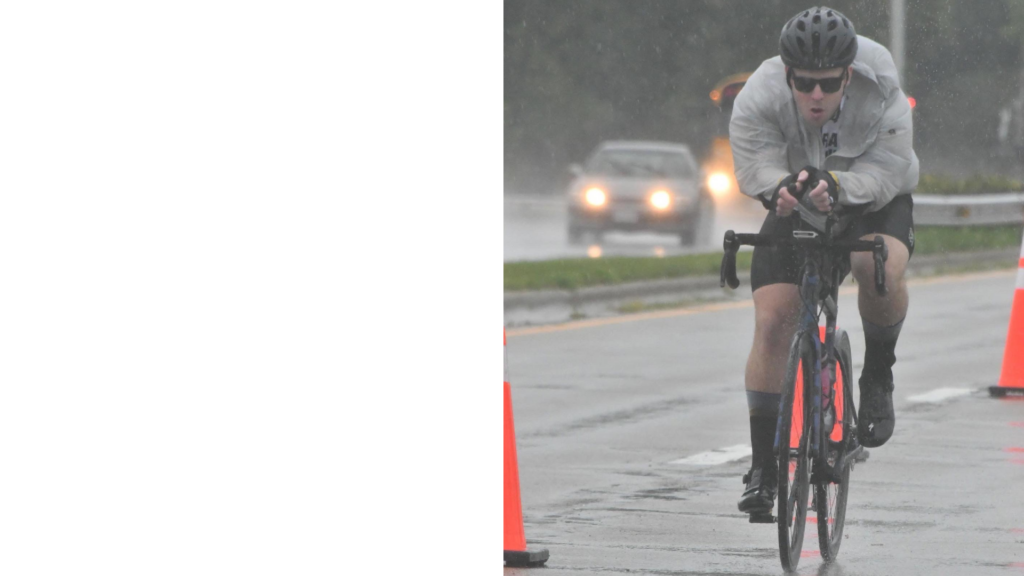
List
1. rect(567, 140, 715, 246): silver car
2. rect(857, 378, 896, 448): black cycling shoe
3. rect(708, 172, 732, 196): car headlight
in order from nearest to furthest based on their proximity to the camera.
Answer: rect(857, 378, 896, 448): black cycling shoe, rect(567, 140, 715, 246): silver car, rect(708, 172, 732, 196): car headlight

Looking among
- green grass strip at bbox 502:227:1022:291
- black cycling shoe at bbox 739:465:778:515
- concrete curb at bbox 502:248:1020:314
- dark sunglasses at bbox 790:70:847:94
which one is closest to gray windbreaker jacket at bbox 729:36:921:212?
dark sunglasses at bbox 790:70:847:94

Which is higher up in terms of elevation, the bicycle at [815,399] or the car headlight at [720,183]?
the car headlight at [720,183]

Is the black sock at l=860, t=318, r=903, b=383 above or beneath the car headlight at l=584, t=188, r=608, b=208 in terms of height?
beneath

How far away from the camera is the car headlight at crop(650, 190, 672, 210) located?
2742 cm

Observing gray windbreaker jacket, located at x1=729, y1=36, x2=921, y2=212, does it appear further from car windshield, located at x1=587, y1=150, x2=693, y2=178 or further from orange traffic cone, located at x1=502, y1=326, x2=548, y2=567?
car windshield, located at x1=587, y1=150, x2=693, y2=178

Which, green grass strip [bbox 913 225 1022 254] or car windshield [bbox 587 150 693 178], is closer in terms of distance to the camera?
green grass strip [bbox 913 225 1022 254]

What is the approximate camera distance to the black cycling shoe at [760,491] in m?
5.45

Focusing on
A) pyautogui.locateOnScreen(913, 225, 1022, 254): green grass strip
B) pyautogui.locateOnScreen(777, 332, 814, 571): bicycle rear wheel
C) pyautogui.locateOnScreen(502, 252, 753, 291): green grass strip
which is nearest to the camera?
pyautogui.locateOnScreen(777, 332, 814, 571): bicycle rear wheel

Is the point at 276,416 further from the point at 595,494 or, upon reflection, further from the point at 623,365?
the point at 623,365

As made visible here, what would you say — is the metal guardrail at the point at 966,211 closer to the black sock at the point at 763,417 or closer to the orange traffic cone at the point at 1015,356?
the orange traffic cone at the point at 1015,356

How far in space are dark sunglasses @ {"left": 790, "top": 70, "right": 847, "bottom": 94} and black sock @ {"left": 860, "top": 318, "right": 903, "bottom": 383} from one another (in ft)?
3.04

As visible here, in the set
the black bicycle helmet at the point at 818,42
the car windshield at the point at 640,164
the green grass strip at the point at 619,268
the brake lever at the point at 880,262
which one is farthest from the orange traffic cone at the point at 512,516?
the car windshield at the point at 640,164

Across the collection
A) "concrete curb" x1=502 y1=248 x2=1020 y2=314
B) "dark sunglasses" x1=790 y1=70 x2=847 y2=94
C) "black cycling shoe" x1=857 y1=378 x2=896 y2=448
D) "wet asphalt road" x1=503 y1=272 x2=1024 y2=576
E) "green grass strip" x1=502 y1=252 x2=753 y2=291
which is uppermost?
"dark sunglasses" x1=790 y1=70 x2=847 y2=94

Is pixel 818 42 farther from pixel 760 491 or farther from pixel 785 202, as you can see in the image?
pixel 760 491
